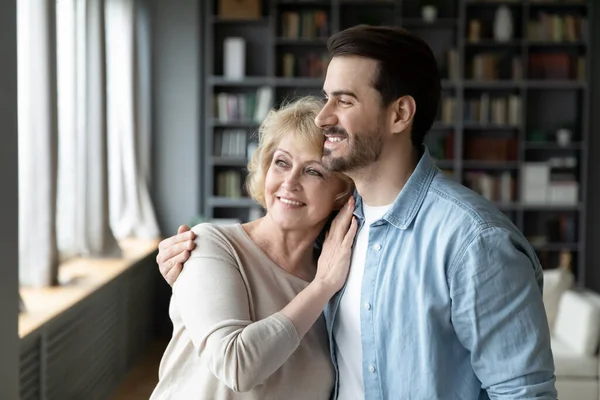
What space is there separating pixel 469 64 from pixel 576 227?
6.13ft

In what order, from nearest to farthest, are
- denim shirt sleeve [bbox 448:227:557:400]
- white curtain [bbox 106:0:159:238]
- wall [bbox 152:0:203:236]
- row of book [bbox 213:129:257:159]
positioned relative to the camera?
1. denim shirt sleeve [bbox 448:227:557:400]
2. white curtain [bbox 106:0:159:238]
3. wall [bbox 152:0:203:236]
4. row of book [bbox 213:129:257:159]

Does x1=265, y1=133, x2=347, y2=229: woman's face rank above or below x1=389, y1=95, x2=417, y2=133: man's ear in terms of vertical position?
below

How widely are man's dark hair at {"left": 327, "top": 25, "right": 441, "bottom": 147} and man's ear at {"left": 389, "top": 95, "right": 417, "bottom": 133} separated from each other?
0.04ft

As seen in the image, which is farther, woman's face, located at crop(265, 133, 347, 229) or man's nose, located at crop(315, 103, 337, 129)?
woman's face, located at crop(265, 133, 347, 229)

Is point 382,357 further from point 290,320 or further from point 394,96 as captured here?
point 394,96

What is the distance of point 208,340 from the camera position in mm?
1774

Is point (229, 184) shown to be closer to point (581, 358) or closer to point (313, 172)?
point (581, 358)

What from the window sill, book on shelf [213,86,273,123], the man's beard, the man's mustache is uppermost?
book on shelf [213,86,273,123]

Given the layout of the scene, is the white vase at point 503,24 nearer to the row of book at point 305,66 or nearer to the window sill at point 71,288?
the row of book at point 305,66

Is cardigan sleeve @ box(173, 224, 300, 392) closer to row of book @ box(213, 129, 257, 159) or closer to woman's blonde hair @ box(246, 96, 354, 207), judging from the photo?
woman's blonde hair @ box(246, 96, 354, 207)

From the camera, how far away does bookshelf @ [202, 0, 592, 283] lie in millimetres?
7484

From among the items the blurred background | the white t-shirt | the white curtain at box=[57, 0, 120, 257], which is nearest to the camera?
the white t-shirt

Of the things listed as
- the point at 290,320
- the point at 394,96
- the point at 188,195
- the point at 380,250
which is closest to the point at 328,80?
the point at 394,96

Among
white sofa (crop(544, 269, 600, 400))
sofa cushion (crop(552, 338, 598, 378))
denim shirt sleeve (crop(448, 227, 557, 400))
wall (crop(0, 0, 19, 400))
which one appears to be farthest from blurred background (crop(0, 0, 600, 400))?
denim shirt sleeve (crop(448, 227, 557, 400))
